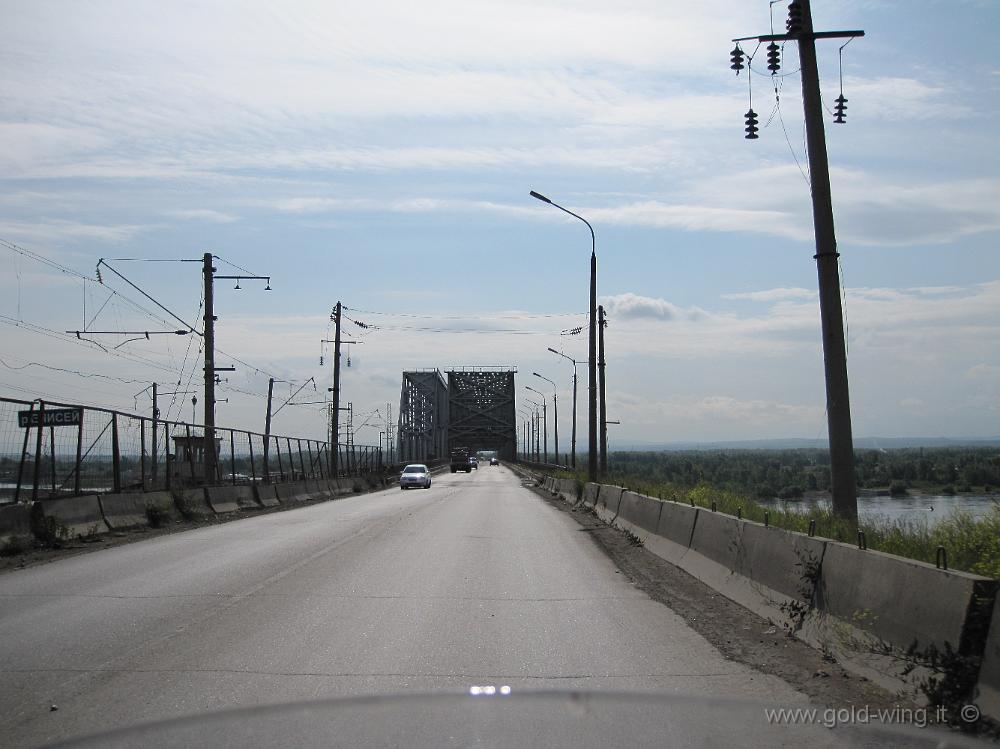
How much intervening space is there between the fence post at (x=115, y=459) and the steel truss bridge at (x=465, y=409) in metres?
141

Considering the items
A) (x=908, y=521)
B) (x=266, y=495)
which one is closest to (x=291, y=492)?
(x=266, y=495)

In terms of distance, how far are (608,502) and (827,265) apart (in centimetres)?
1378

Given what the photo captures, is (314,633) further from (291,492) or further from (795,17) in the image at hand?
(291,492)

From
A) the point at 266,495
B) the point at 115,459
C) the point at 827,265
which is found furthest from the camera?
the point at 266,495

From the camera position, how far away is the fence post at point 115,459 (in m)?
19.8

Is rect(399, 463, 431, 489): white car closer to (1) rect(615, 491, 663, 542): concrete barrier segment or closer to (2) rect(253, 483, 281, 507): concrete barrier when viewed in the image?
(2) rect(253, 483, 281, 507): concrete barrier

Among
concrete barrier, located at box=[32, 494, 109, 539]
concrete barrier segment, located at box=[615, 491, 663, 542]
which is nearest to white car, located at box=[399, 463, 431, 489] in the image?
concrete barrier segment, located at box=[615, 491, 663, 542]

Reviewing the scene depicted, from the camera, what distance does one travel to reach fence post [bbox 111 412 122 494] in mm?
19812

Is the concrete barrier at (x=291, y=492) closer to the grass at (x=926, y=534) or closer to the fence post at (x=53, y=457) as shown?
the fence post at (x=53, y=457)

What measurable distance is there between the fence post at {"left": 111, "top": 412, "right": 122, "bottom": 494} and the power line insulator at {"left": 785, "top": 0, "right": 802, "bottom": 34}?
15.1 meters

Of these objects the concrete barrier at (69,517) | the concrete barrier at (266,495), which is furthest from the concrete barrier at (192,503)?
the concrete barrier at (266,495)

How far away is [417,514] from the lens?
25672 mm

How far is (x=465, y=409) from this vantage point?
590ft

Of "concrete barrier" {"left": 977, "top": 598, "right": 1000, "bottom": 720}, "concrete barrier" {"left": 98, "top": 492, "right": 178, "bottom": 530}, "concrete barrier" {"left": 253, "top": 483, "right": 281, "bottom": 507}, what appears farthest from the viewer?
"concrete barrier" {"left": 253, "top": 483, "right": 281, "bottom": 507}
